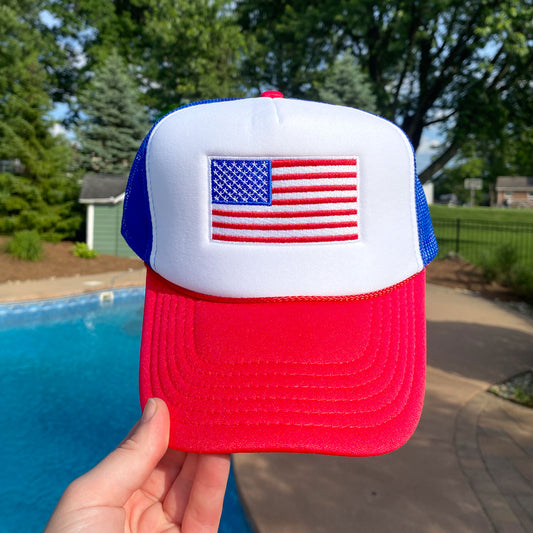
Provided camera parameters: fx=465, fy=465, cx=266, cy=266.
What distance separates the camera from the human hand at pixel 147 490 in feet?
3.84

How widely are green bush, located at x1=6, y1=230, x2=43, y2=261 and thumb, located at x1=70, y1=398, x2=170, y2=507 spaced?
1384cm

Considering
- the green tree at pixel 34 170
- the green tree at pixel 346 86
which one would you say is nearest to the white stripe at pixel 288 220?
the green tree at pixel 34 170

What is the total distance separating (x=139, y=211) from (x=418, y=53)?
66.5ft

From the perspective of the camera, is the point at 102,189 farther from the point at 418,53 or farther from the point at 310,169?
the point at 310,169

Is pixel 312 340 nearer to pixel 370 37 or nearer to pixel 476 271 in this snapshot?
pixel 476 271

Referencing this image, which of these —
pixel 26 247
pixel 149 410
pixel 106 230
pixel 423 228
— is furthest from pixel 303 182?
pixel 106 230

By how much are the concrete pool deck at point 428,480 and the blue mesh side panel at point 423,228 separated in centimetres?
264

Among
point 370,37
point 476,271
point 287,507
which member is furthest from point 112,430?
point 370,37

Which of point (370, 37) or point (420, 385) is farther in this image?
point (370, 37)

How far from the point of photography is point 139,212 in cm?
131

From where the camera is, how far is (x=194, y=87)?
69.4 feet

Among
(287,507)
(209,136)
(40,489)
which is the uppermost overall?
(209,136)

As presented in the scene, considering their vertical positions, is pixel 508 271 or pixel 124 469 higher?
pixel 124 469

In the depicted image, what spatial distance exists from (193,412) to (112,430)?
5.00 metres
